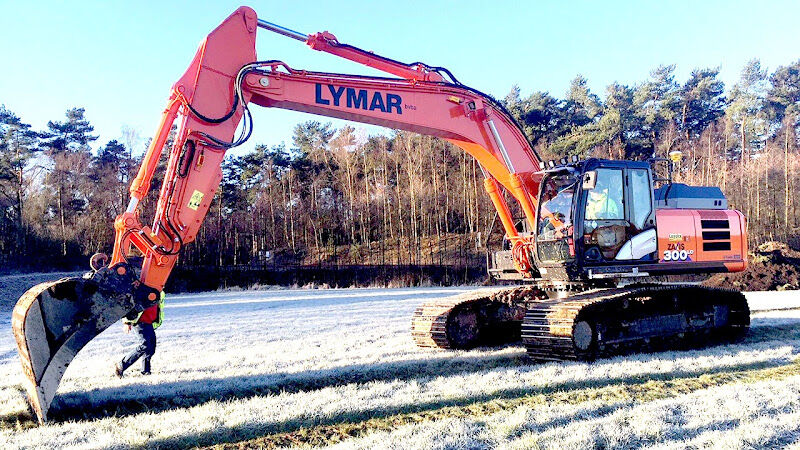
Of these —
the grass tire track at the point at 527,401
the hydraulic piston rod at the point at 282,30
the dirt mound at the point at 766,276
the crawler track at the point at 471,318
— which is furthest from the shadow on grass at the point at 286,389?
the dirt mound at the point at 766,276

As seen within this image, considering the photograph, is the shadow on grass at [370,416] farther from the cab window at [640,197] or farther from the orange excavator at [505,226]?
the cab window at [640,197]

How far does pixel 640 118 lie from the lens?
153ft

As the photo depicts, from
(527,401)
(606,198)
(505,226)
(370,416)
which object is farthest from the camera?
(505,226)

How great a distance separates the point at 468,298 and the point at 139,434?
5577mm

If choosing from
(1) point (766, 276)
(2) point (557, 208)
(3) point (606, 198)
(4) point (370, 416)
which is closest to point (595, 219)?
(3) point (606, 198)

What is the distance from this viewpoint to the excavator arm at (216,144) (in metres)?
6.25

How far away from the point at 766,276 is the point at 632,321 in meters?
17.9

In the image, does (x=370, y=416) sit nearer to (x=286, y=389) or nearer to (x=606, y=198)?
(x=286, y=389)

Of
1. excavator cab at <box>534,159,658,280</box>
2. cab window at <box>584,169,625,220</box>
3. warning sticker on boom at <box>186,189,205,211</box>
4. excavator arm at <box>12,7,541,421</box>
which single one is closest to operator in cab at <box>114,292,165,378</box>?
excavator arm at <box>12,7,541,421</box>

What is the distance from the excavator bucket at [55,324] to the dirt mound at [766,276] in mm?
22067

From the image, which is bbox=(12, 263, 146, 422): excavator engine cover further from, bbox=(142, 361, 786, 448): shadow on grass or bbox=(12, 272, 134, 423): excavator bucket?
bbox=(142, 361, 786, 448): shadow on grass

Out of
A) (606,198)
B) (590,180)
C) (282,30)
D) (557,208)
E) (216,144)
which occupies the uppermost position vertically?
(282,30)

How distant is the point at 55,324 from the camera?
6.21 m

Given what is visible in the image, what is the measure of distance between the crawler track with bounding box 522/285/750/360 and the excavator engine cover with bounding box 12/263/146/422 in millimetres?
5029
